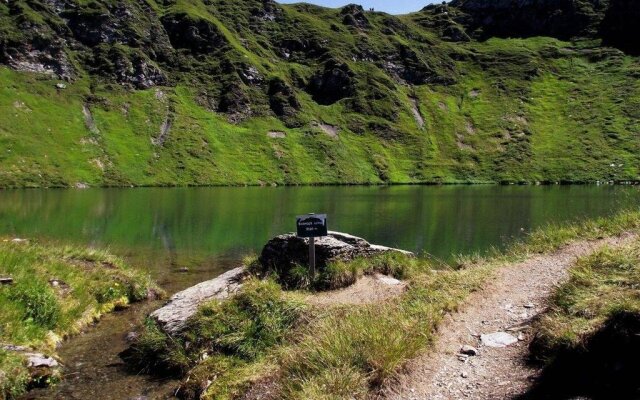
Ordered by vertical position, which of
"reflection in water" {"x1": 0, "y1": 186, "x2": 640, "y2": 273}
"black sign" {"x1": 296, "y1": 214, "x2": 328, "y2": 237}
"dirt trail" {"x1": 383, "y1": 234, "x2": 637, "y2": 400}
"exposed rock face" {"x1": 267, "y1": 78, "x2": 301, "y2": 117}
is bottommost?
"reflection in water" {"x1": 0, "y1": 186, "x2": 640, "y2": 273}

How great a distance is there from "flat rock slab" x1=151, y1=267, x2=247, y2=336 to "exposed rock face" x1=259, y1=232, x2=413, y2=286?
61.3 inches

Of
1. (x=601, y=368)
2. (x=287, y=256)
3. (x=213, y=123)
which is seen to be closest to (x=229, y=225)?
(x=287, y=256)

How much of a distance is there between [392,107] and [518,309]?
191 meters

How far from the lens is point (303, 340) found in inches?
467

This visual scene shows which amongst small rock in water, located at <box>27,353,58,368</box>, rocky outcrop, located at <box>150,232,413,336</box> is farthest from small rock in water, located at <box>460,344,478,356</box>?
small rock in water, located at <box>27,353,58,368</box>

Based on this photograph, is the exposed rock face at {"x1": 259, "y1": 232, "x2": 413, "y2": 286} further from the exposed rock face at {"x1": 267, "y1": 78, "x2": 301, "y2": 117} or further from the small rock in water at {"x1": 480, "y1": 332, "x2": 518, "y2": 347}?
the exposed rock face at {"x1": 267, "y1": 78, "x2": 301, "y2": 117}

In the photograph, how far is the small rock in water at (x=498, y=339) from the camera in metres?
10.6

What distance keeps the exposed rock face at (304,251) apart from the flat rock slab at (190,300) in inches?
61.3

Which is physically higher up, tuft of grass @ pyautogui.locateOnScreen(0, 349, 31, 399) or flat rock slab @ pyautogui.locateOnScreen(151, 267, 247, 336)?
tuft of grass @ pyautogui.locateOnScreen(0, 349, 31, 399)

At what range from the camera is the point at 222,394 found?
1149cm

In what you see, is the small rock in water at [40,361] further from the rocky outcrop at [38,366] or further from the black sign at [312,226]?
the black sign at [312,226]

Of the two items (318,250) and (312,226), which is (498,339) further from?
(318,250)

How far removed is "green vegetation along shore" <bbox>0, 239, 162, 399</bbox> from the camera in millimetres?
12742

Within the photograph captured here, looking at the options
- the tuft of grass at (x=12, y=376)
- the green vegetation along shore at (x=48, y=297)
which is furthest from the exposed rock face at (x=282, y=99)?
the tuft of grass at (x=12, y=376)
